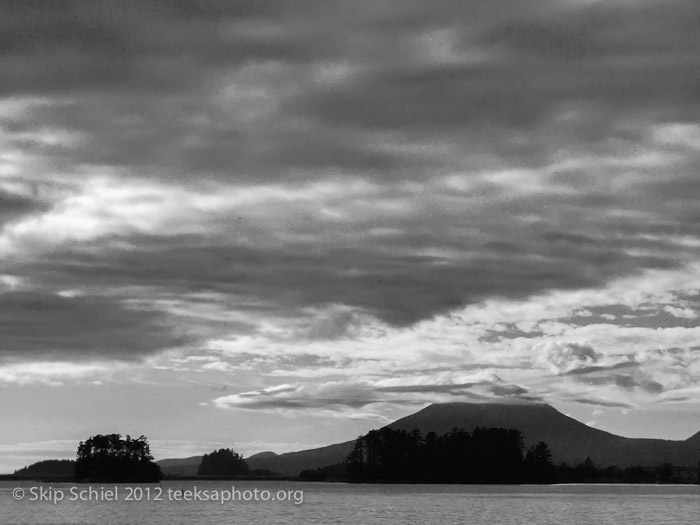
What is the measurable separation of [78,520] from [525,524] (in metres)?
76.7

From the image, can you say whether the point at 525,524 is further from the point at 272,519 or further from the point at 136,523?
the point at 136,523

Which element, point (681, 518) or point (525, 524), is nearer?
point (525, 524)

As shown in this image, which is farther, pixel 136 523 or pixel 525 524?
pixel 136 523

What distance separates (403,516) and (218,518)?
32299 mm

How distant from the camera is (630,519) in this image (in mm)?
184875

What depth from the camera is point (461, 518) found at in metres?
180

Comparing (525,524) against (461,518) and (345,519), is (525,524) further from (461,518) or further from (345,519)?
(345,519)

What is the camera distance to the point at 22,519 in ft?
629

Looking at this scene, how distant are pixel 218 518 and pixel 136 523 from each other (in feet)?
48.7

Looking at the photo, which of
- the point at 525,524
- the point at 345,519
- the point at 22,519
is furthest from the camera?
the point at 22,519

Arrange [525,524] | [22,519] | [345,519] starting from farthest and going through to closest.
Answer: [22,519] < [345,519] < [525,524]

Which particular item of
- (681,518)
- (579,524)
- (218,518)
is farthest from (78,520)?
(681,518)

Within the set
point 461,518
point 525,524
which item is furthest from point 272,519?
point 525,524

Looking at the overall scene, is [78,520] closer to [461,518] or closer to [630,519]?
[461,518]
